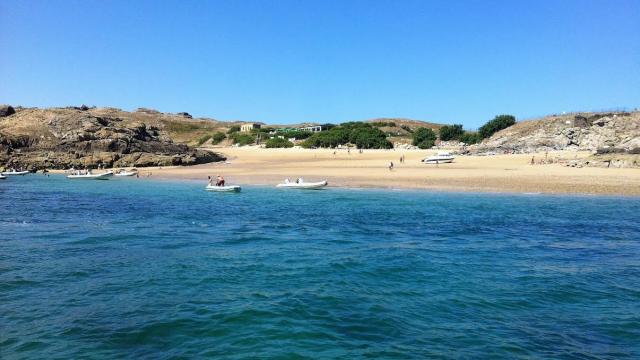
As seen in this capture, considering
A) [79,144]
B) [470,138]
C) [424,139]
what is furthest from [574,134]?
[79,144]

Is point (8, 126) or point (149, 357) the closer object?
point (149, 357)

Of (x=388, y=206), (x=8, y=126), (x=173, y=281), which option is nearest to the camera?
(x=173, y=281)

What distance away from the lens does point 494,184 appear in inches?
1485

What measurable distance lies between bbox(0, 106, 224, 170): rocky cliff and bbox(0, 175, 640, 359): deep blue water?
1465 inches

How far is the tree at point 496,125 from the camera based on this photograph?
87312mm

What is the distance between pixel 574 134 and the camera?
217ft

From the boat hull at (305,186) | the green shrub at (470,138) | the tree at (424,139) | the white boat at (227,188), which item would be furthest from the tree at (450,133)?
the white boat at (227,188)

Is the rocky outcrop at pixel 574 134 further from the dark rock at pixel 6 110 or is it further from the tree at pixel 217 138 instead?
the tree at pixel 217 138

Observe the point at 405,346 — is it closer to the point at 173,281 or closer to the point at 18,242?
Answer: the point at 173,281

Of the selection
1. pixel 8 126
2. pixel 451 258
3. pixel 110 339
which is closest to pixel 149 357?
pixel 110 339

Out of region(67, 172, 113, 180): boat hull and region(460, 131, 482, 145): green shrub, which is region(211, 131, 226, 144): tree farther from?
region(67, 172, 113, 180): boat hull

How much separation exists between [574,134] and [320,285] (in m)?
64.1

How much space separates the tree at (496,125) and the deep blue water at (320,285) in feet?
214

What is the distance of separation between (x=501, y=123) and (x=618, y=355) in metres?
84.8
